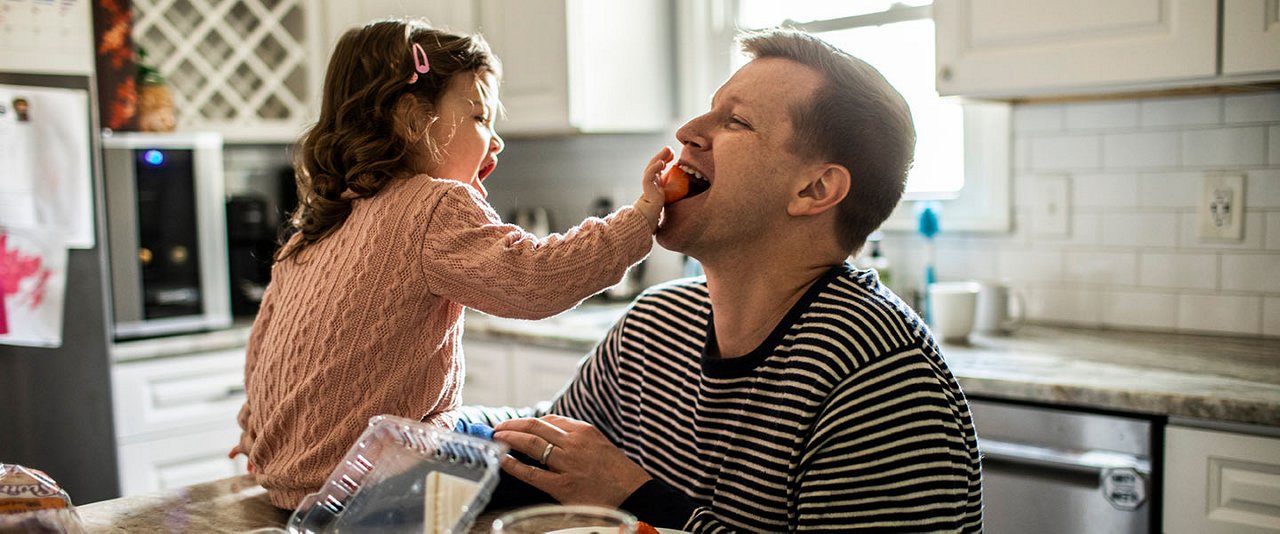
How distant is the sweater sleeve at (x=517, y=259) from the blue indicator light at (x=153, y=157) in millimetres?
1872

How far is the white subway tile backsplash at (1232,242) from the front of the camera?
7.41 ft

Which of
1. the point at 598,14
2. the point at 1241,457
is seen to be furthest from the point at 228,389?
the point at 1241,457

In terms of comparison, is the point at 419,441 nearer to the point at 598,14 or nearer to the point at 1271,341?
the point at 1271,341

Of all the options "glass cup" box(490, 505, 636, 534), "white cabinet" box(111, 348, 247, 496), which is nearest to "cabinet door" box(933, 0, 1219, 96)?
"glass cup" box(490, 505, 636, 534)

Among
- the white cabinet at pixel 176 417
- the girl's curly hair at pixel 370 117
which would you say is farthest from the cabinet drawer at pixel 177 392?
the girl's curly hair at pixel 370 117

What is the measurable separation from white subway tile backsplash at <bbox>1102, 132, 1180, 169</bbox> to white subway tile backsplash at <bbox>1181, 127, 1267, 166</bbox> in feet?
0.09

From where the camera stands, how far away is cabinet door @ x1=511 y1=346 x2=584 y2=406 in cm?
263

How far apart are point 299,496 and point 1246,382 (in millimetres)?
1620

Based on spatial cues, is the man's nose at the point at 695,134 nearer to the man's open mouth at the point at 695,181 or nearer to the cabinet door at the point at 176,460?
the man's open mouth at the point at 695,181

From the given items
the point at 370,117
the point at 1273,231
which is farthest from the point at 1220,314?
the point at 370,117

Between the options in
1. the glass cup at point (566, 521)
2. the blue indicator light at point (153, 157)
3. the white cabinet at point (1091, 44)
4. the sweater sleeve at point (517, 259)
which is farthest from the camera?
the blue indicator light at point (153, 157)

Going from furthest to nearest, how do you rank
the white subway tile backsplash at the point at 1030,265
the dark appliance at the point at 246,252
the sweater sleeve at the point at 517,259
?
the dark appliance at the point at 246,252, the white subway tile backsplash at the point at 1030,265, the sweater sleeve at the point at 517,259

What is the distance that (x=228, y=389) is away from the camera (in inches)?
114

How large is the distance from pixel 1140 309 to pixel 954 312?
1.57 ft
